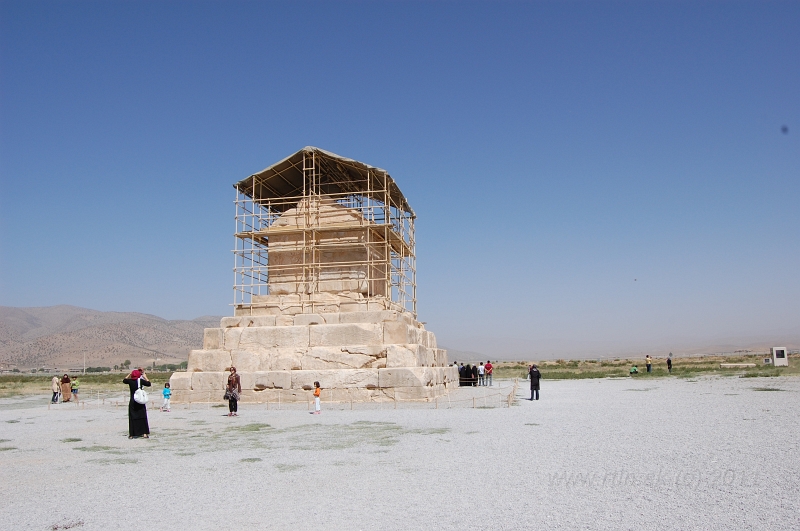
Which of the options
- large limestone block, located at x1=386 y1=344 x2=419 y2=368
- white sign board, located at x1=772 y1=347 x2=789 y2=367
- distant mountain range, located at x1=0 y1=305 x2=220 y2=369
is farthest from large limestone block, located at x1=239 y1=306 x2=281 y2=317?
distant mountain range, located at x1=0 y1=305 x2=220 y2=369

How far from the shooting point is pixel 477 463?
8164 mm

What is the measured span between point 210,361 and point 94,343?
106540mm

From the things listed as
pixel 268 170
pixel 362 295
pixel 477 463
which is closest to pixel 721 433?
pixel 477 463

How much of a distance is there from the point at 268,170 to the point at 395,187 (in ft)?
14.8

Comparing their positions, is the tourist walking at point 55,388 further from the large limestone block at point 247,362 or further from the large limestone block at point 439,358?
the large limestone block at point 439,358

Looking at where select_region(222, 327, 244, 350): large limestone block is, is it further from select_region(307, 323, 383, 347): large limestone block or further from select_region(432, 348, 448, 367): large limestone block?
select_region(432, 348, 448, 367): large limestone block

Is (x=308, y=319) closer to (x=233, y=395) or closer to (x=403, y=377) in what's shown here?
(x=403, y=377)

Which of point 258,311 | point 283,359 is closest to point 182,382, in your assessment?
point 258,311

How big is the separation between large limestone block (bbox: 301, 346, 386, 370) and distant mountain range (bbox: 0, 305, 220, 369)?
288 ft

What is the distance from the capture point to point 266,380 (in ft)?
60.0

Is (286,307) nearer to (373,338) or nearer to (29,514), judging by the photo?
(373,338)

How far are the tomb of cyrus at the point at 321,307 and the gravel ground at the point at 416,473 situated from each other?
13.8ft

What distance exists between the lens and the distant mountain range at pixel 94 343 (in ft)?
336

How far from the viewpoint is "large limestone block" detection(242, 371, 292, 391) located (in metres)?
18.1
